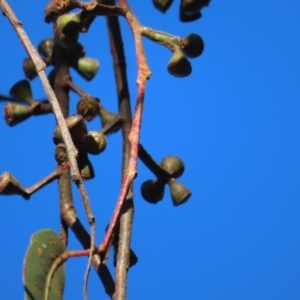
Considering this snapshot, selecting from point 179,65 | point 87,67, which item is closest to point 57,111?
point 179,65

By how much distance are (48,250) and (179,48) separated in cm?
18

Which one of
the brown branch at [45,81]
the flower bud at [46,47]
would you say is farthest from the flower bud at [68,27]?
the flower bud at [46,47]

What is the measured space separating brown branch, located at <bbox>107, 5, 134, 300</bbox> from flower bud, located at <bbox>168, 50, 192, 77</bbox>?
0.06m

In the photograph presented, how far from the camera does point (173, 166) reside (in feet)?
1.85

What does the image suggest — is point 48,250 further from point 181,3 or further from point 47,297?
point 181,3

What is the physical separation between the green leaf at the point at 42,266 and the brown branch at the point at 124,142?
0.03 m

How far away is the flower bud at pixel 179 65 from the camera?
0.52 m

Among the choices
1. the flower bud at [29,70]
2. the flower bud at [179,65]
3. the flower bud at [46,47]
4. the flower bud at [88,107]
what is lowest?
the flower bud at [179,65]

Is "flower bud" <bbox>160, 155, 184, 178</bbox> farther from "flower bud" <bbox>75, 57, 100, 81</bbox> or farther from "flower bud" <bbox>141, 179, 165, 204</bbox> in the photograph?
"flower bud" <bbox>75, 57, 100, 81</bbox>

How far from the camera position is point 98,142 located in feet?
1.61

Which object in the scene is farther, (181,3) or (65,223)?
(181,3)

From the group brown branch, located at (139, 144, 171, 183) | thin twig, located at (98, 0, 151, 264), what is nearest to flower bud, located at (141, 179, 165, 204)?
brown branch, located at (139, 144, 171, 183)

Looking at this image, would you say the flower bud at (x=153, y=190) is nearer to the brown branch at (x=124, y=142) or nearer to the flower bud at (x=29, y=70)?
Answer: the brown branch at (x=124, y=142)

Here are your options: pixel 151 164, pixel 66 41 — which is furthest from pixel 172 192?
pixel 66 41
